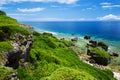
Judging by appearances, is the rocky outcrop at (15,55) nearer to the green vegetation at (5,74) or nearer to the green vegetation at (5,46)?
the green vegetation at (5,46)

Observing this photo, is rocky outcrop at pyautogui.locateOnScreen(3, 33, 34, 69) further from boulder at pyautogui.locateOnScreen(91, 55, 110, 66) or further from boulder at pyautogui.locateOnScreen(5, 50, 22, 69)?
boulder at pyautogui.locateOnScreen(91, 55, 110, 66)

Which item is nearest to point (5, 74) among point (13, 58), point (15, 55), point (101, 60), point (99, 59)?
point (13, 58)

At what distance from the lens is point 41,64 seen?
30.4 metres

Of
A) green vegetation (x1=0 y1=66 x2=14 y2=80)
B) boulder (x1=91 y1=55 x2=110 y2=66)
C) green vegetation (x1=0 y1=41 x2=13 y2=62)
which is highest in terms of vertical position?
green vegetation (x1=0 y1=41 x2=13 y2=62)

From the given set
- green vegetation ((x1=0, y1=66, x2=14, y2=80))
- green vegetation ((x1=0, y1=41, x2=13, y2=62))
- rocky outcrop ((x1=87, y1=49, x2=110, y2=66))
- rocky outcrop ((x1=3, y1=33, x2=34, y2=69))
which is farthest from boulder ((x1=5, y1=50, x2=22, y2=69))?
rocky outcrop ((x1=87, y1=49, x2=110, y2=66))

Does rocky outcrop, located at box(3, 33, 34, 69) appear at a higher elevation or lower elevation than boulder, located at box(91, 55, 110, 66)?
higher

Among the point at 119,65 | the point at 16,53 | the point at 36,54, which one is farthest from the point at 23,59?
the point at 119,65

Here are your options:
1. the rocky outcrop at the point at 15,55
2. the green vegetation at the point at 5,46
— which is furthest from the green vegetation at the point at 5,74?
the green vegetation at the point at 5,46

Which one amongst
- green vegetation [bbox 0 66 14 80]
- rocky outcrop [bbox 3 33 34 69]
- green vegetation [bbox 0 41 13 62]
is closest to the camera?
green vegetation [bbox 0 66 14 80]

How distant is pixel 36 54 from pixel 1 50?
906 cm

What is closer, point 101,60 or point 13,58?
point 13,58

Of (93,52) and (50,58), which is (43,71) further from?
(93,52)

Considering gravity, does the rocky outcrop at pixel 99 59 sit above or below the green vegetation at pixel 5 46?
below

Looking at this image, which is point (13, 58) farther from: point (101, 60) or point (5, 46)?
point (101, 60)
